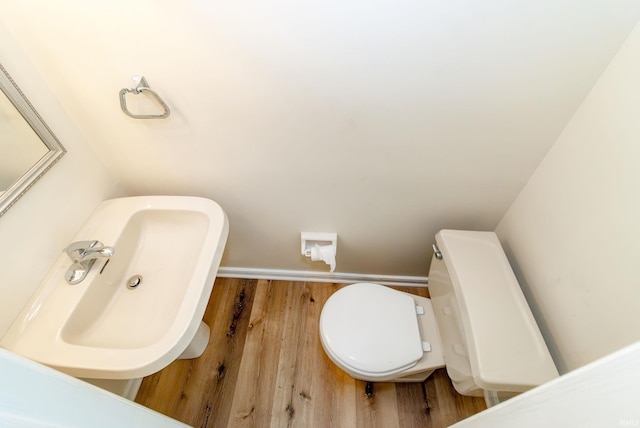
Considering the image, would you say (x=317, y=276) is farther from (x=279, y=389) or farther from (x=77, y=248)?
(x=77, y=248)

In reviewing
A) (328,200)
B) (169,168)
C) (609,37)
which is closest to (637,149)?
(609,37)

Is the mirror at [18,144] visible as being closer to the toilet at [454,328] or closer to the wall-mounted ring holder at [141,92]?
the wall-mounted ring holder at [141,92]

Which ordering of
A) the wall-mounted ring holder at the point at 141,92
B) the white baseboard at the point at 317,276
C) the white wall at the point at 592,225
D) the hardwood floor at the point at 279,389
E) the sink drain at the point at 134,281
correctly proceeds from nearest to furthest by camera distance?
1. the white wall at the point at 592,225
2. the wall-mounted ring holder at the point at 141,92
3. the sink drain at the point at 134,281
4. the hardwood floor at the point at 279,389
5. the white baseboard at the point at 317,276

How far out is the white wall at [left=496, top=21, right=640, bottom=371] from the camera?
0.69 meters

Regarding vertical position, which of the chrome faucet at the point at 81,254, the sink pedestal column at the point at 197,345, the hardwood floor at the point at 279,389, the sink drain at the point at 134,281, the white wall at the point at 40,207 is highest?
the white wall at the point at 40,207

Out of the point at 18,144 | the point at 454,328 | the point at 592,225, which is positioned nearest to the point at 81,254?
the point at 18,144

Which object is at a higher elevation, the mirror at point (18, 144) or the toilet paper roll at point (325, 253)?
the mirror at point (18, 144)

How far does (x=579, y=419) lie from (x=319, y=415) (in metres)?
1.18

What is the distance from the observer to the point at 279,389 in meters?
1.35

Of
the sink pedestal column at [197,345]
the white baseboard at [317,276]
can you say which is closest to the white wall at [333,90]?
the white baseboard at [317,276]

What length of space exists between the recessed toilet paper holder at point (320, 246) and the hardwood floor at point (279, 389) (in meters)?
0.43

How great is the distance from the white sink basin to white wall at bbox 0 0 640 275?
0.58 feet

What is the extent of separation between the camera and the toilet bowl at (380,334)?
1.11 meters

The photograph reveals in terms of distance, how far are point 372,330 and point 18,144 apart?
1302 mm
